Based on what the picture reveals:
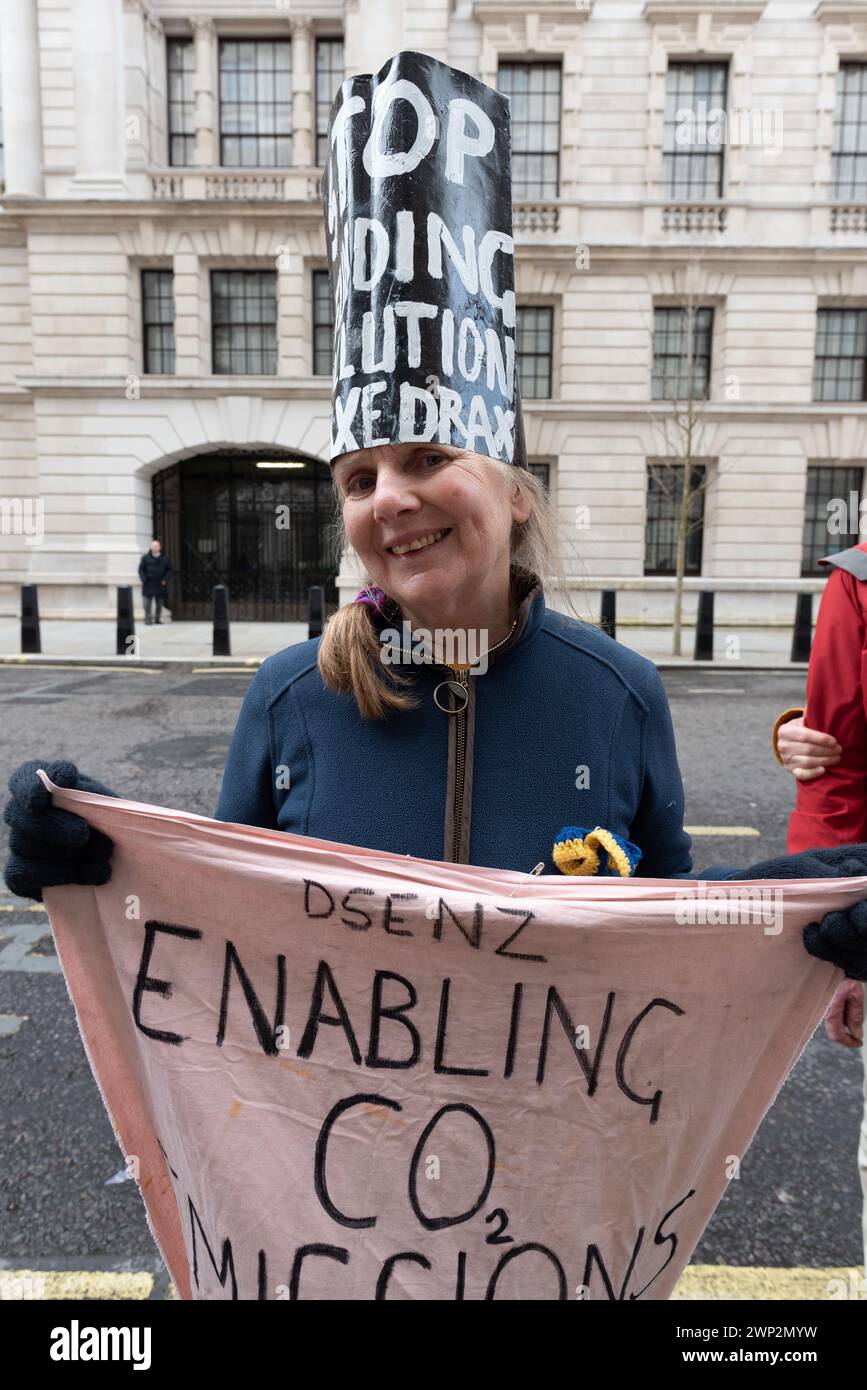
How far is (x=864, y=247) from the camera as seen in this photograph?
18.9m

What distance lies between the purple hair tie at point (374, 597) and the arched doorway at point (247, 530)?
1896cm

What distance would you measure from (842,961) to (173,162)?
78.4 ft

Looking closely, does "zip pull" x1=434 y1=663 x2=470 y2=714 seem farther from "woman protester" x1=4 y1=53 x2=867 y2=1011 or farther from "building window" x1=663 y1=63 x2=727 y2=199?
"building window" x1=663 y1=63 x2=727 y2=199

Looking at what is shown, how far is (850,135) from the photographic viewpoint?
63.4 feet

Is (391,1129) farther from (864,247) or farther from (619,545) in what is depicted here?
(864,247)

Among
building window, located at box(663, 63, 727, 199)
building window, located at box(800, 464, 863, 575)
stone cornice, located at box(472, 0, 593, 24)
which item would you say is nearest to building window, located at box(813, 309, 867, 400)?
building window, located at box(800, 464, 863, 575)

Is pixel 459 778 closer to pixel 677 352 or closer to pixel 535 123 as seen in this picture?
pixel 677 352

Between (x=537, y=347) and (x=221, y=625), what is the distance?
10885 millimetres

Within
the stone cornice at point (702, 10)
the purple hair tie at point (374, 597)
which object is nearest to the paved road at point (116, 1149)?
the purple hair tie at point (374, 597)

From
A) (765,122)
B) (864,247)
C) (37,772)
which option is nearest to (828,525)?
(864,247)

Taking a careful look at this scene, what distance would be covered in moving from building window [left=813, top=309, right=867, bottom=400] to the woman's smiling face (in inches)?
856

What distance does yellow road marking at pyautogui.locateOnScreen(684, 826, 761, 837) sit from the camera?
576cm

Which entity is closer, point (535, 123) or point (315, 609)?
point (315, 609)

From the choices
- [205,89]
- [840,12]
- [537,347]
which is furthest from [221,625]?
[840,12]
